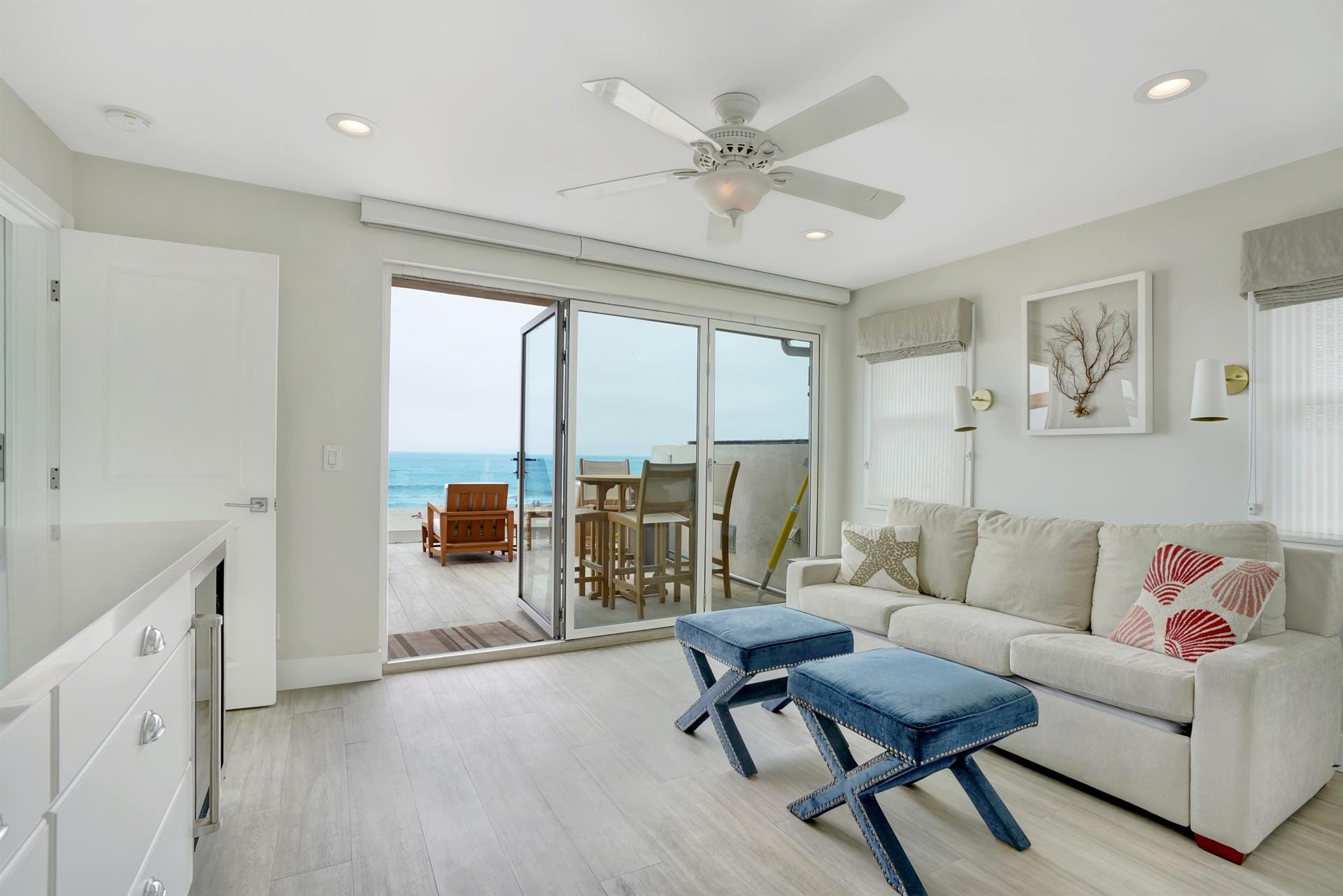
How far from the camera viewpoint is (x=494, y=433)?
14.1 meters

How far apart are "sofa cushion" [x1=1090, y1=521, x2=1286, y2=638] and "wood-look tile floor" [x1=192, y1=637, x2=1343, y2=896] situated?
70 centimetres

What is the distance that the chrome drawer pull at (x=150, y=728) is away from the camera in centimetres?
115

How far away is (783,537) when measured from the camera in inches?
191

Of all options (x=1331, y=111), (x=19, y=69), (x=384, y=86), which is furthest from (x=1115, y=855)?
(x=19, y=69)

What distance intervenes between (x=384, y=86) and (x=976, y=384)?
3496mm

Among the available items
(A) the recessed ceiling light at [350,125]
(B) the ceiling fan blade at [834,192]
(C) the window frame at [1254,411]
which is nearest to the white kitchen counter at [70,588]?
(A) the recessed ceiling light at [350,125]

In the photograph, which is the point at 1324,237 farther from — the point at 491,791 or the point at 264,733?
the point at 264,733

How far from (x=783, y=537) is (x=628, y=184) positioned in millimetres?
3183

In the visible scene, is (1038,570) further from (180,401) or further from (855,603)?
(180,401)

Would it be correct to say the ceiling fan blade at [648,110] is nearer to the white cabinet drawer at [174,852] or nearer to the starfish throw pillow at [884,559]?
the white cabinet drawer at [174,852]

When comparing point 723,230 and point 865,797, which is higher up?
point 723,230

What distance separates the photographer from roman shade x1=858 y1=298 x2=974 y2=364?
158 inches

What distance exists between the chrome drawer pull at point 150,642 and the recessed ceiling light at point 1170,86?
3.09m

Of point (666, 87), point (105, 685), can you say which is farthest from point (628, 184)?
point (105, 685)
